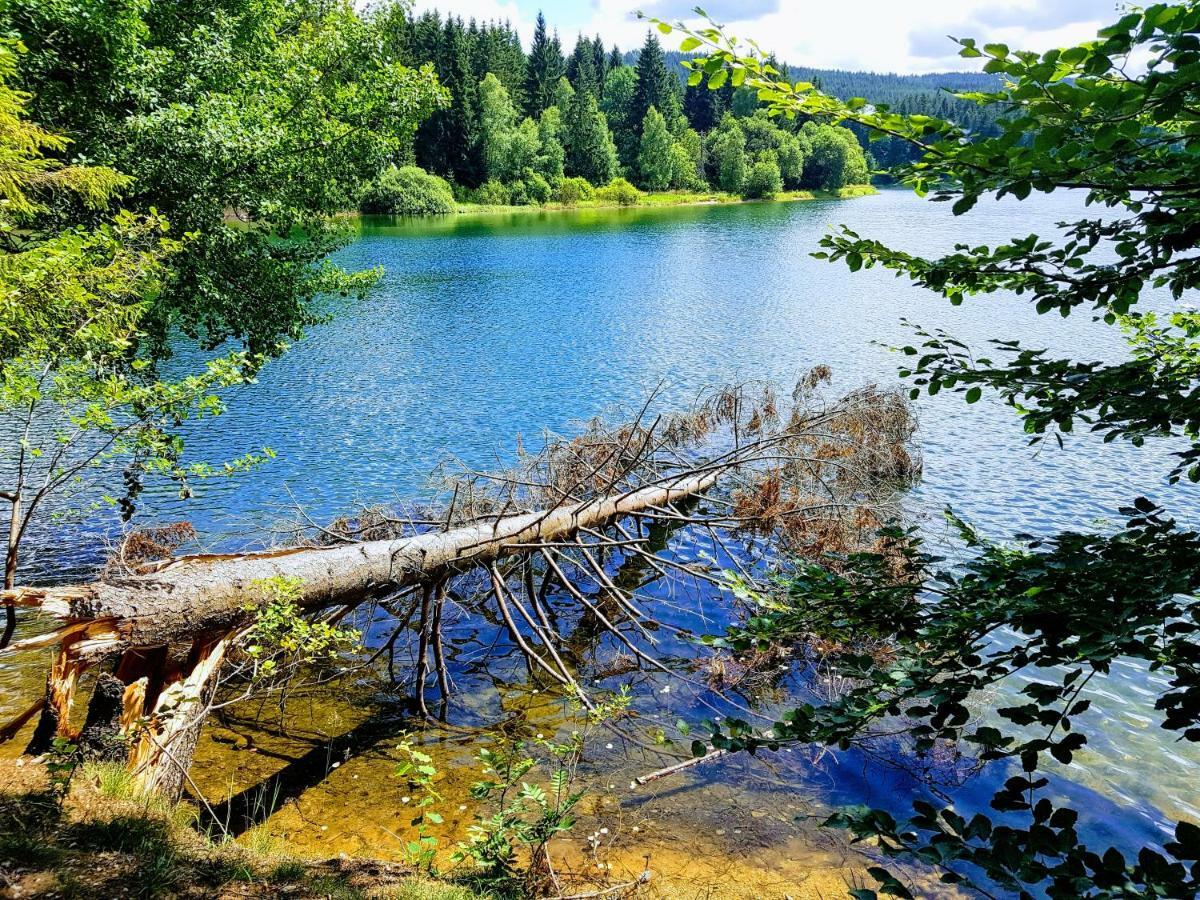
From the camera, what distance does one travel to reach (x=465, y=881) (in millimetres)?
5504

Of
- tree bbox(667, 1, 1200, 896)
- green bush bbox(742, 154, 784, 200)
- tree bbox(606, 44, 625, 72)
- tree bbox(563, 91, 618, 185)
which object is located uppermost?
tree bbox(606, 44, 625, 72)

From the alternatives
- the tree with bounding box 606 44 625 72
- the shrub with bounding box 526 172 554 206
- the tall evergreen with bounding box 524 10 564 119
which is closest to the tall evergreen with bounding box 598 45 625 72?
the tree with bounding box 606 44 625 72

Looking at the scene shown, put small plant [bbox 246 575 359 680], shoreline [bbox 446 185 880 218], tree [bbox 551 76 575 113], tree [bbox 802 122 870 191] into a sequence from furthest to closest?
tree [bbox 551 76 575 113], tree [bbox 802 122 870 191], shoreline [bbox 446 185 880 218], small plant [bbox 246 575 359 680]

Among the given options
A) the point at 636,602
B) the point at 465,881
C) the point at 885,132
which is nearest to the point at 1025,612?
the point at 885,132

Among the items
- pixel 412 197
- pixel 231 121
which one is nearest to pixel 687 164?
pixel 412 197

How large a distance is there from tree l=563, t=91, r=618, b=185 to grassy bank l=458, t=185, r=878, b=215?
673 cm

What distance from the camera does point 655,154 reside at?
10500cm

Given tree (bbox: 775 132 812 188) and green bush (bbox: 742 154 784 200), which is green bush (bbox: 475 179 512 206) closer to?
green bush (bbox: 742 154 784 200)

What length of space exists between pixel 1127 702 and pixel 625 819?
672cm

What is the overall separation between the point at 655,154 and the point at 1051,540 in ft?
360

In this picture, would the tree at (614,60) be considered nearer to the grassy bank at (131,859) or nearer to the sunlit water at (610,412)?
the sunlit water at (610,412)

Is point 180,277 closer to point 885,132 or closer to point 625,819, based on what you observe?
point 625,819

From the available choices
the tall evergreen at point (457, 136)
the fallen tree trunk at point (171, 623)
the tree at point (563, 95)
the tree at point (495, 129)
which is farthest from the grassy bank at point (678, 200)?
the fallen tree trunk at point (171, 623)

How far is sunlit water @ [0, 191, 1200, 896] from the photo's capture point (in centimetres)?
734
